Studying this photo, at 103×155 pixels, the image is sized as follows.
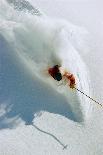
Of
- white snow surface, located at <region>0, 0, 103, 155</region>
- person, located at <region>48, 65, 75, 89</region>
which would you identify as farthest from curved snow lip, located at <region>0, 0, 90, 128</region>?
person, located at <region>48, 65, 75, 89</region>

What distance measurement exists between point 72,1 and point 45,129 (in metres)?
6.14

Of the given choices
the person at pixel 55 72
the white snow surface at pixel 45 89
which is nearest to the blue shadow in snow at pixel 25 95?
the white snow surface at pixel 45 89

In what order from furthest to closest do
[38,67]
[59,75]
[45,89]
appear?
[38,67] < [45,89] < [59,75]

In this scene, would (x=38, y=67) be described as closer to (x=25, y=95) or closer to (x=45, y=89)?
(x=45, y=89)

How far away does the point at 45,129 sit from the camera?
38.5 ft

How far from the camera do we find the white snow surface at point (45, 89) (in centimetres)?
1151

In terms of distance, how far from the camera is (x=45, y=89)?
12.5 metres

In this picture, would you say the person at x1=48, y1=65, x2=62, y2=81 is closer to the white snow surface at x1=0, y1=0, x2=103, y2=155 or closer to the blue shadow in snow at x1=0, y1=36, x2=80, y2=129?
the white snow surface at x1=0, y1=0, x2=103, y2=155

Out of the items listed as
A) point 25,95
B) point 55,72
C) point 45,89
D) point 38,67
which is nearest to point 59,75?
point 55,72

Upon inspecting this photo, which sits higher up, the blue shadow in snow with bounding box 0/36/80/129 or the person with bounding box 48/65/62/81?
the person with bounding box 48/65/62/81

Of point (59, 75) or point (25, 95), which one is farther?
point (25, 95)

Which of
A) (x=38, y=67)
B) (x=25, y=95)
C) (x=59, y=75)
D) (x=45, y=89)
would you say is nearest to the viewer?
(x=59, y=75)

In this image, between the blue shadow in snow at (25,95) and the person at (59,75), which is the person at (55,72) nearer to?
the person at (59,75)

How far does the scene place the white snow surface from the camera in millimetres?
11508
